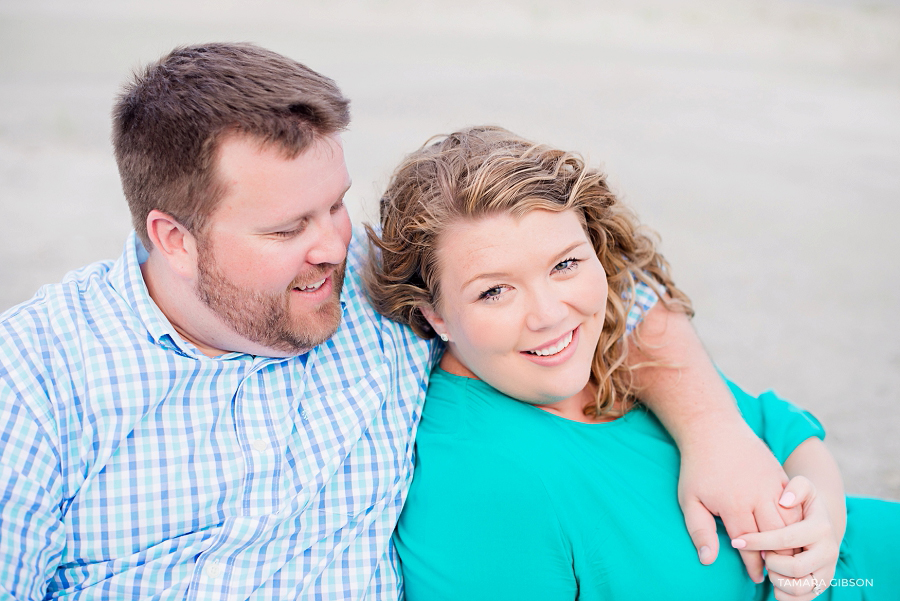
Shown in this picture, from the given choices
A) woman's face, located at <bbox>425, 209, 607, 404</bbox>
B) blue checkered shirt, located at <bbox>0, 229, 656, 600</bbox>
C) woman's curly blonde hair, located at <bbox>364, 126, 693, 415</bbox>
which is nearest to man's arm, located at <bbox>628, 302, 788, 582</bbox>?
woman's curly blonde hair, located at <bbox>364, 126, 693, 415</bbox>

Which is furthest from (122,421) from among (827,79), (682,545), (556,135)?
(827,79)

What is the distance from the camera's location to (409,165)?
1.93 m

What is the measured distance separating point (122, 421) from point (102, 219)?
3.47m

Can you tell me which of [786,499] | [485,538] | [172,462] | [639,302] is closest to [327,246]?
[172,462]

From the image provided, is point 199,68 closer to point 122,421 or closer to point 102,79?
point 122,421

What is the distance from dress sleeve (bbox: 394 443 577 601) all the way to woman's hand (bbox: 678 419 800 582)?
1.11 feet

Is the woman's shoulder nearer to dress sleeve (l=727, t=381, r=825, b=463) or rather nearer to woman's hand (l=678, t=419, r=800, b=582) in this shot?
woman's hand (l=678, t=419, r=800, b=582)

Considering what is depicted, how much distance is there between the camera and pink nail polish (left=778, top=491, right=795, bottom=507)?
Answer: 172cm

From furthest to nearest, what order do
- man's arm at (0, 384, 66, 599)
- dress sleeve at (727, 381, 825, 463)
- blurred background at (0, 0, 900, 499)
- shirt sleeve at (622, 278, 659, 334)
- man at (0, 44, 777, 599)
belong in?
blurred background at (0, 0, 900, 499) < shirt sleeve at (622, 278, 659, 334) < dress sleeve at (727, 381, 825, 463) < man at (0, 44, 777, 599) < man's arm at (0, 384, 66, 599)

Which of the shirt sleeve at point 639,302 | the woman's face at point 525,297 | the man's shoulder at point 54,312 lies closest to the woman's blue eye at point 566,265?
the woman's face at point 525,297

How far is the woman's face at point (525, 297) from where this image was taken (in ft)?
5.58

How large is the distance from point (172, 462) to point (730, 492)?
1.29m

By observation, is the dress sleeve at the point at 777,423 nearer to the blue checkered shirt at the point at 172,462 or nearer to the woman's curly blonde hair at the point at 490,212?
the woman's curly blonde hair at the point at 490,212

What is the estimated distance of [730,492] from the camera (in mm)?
1748
